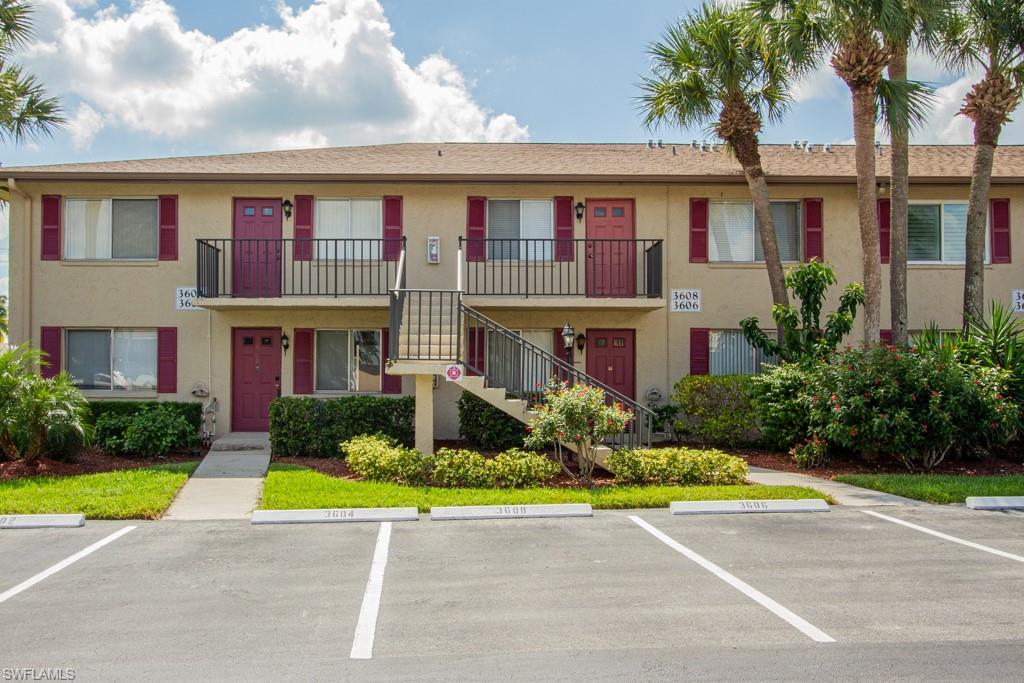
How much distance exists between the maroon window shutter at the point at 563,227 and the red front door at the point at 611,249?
15.2 inches

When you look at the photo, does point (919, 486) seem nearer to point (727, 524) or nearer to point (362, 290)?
point (727, 524)

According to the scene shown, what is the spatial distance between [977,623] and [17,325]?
1582cm

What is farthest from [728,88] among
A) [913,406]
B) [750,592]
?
[750,592]

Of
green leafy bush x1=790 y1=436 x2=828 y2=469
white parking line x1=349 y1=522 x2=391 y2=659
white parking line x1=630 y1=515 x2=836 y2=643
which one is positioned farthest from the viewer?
green leafy bush x1=790 y1=436 x2=828 y2=469

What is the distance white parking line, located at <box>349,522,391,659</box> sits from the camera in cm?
478

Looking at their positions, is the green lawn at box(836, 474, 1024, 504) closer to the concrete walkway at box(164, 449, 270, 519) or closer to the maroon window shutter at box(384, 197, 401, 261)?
the concrete walkway at box(164, 449, 270, 519)

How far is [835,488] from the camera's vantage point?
10.4 meters

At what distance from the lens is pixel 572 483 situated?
10492 mm

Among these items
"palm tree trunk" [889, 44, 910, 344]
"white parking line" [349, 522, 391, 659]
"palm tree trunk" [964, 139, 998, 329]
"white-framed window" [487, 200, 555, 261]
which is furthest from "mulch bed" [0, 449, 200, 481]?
"palm tree trunk" [964, 139, 998, 329]

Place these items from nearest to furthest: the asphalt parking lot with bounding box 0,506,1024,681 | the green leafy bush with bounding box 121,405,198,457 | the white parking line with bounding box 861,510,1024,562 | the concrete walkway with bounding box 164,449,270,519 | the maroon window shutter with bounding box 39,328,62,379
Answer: the asphalt parking lot with bounding box 0,506,1024,681 < the white parking line with bounding box 861,510,1024,562 < the concrete walkway with bounding box 164,449,270,519 < the green leafy bush with bounding box 121,405,198,457 < the maroon window shutter with bounding box 39,328,62,379

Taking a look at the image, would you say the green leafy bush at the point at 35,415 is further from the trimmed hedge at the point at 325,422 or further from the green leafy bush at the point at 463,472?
the green leafy bush at the point at 463,472

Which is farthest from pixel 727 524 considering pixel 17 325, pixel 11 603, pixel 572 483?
pixel 17 325

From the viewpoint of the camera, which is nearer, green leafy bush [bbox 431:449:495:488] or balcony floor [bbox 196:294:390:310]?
green leafy bush [bbox 431:449:495:488]

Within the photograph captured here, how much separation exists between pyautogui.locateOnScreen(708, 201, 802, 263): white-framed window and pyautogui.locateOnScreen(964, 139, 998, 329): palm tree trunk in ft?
9.73
